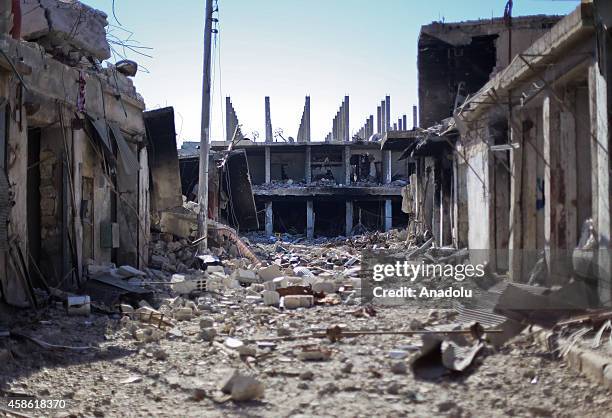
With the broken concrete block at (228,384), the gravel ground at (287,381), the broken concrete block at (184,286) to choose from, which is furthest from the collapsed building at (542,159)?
the broken concrete block at (184,286)

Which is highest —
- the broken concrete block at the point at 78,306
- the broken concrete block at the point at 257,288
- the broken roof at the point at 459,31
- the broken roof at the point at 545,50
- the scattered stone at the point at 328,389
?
the broken roof at the point at 459,31

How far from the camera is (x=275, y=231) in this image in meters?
33.5

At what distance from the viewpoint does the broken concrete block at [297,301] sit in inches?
364

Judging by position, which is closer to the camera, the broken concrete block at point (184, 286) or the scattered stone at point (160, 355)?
the scattered stone at point (160, 355)

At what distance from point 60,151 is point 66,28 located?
183 cm

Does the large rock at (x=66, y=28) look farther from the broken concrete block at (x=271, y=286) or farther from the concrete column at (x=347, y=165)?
the concrete column at (x=347, y=165)

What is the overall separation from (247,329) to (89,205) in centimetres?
433

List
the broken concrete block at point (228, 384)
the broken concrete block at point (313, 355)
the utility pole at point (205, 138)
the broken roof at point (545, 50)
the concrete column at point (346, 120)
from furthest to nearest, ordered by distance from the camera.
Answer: the concrete column at point (346, 120), the utility pole at point (205, 138), the broken roof at point (545, 50), the broken concrete block at point (313, 355), the broken concrete block at point (228, 384)

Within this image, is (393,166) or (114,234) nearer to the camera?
(114,234)

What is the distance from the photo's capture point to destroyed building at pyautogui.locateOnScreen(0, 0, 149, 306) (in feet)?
25.0

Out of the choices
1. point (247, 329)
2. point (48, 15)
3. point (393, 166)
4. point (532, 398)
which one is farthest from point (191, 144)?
point (532, 398)

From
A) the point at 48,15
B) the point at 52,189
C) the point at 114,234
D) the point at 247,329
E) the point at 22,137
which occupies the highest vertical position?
the point at 48,15

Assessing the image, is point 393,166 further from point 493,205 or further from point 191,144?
point 493,205

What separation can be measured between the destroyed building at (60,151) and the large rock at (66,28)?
15 millimetres
